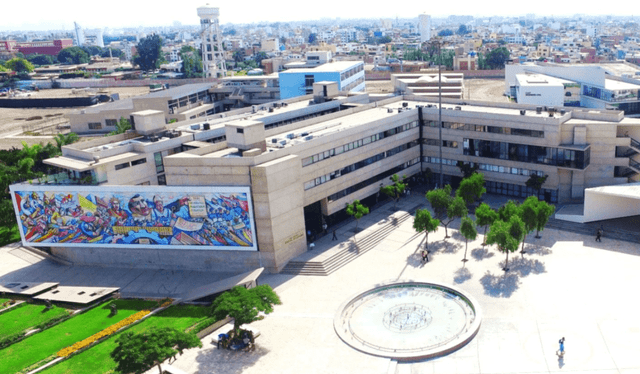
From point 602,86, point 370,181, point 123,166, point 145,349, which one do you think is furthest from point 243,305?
point 602,86

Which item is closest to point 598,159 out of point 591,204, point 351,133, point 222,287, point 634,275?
point 591,204

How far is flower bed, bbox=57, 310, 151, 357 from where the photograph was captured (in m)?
43.2

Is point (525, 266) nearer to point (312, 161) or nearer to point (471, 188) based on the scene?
point (471, 188)

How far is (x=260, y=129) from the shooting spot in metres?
57.2

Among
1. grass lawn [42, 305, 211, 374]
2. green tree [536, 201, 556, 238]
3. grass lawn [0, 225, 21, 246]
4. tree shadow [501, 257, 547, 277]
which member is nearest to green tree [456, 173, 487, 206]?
green tree [536, 201, 556, 238]

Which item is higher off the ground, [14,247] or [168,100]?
[168,100]

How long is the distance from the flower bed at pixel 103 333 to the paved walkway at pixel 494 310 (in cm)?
804

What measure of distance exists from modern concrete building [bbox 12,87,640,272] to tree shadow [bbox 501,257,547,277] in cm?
1640

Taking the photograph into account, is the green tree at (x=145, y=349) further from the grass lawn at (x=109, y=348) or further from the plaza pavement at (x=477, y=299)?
the grass lawn at (x=109, y=348)

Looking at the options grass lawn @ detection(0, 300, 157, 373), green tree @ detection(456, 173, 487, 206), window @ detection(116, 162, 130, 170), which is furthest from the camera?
green tree @ detection(456, 173, 487, 206)

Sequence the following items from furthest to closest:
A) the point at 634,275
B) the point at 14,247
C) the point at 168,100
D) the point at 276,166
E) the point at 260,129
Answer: the point at 168,100 < the point at 14,247 < the point at 260,129 < the point at 276,166 < the point at 634,275

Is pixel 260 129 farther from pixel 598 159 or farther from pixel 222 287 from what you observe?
pixel 598 159

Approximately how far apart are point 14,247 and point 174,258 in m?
25.9

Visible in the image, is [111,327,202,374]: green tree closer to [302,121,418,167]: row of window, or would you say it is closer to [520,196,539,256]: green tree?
[302,121,418,167]: row of window
